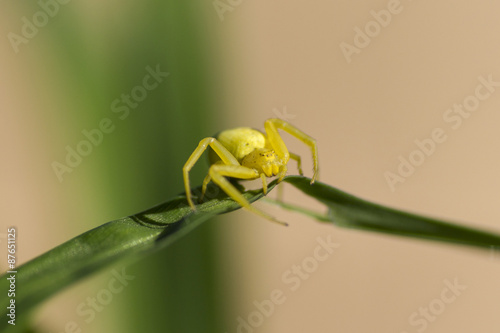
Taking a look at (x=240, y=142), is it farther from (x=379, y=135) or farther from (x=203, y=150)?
(x=379, y=135)

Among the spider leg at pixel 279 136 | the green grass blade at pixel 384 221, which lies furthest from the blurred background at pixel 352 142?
the green grass blade at pixel 384 221

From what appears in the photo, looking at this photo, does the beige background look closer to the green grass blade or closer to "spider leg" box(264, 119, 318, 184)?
"spider leg" box(264, 119, 318, 184)

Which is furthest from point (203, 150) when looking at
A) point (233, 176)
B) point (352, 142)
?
point (352, 142)

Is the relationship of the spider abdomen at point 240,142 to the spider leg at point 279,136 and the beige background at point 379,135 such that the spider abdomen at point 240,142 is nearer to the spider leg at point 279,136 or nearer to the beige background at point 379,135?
the spider leg at point 279,136

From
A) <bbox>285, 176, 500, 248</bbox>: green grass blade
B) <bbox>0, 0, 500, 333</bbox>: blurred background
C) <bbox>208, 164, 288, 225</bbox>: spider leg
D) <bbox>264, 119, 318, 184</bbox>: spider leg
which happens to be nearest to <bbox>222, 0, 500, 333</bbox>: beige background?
<bbox>0, 0, 500, 333</bbox>: blurred background

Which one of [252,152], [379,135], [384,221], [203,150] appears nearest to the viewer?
[384,221]

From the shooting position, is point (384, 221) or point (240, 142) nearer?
point (384, 221)

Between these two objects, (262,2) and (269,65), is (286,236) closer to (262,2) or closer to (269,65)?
(269,65)
